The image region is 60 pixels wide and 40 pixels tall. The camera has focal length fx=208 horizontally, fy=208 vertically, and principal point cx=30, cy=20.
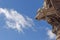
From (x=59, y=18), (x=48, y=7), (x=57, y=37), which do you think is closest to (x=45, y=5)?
(x=48, y=7)

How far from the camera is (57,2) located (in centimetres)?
1146

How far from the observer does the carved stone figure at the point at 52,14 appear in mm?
11611

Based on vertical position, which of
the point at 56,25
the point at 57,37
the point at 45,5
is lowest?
the point at 57,37

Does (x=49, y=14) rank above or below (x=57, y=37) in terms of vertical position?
above

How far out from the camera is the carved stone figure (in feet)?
38.1

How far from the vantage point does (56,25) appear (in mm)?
12859

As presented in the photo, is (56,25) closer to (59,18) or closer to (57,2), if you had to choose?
(59,18)

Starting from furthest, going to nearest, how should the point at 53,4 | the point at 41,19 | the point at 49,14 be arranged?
the point at 41,19
the point at 49,14
the point at 53,4

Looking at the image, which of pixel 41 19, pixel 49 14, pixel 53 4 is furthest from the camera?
pixel 41 19

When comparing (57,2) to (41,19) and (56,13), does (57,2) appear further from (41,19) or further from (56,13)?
(41,19)

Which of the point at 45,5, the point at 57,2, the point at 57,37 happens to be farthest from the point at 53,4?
the point at 57,37

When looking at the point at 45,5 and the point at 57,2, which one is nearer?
the point at 57,2

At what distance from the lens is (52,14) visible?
39.9ft

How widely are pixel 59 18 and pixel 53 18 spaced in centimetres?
40
